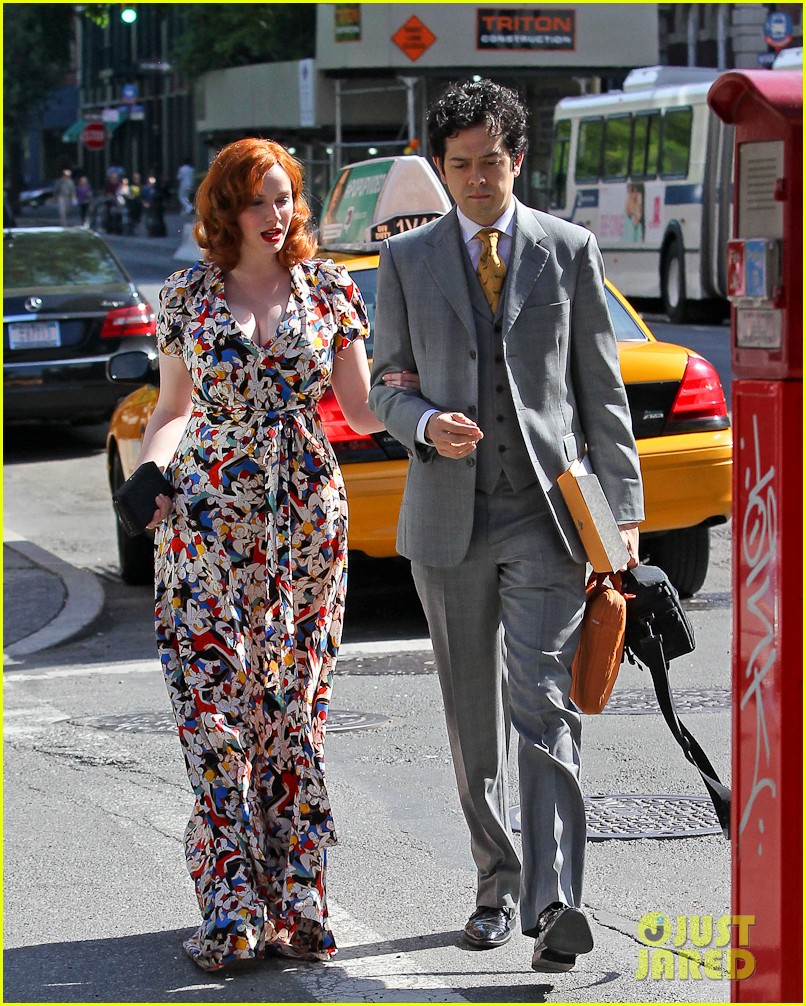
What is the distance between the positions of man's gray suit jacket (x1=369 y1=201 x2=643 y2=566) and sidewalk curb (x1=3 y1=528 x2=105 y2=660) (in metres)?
4.24

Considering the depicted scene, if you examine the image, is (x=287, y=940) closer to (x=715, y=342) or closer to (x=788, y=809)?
(x=788, y=809)

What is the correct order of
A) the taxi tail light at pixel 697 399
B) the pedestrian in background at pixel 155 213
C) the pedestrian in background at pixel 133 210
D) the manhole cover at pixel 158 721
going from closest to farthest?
the manhole cover at pixel 158 721, the taxi tail light at pixel 697 399, the pedestrian in background at pixel 155 213, the pedestrian in background at pixel 133 210

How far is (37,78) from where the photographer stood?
7431 centimetres

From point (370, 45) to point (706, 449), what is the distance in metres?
34.2

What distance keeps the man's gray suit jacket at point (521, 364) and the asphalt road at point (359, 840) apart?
99 centimetres

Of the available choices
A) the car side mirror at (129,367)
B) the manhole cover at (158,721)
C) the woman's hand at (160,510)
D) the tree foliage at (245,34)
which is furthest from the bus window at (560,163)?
the woman's hand at (160,510)

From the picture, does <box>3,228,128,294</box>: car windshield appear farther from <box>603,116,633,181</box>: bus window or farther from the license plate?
<box>603,116,633,181</box>: bus window

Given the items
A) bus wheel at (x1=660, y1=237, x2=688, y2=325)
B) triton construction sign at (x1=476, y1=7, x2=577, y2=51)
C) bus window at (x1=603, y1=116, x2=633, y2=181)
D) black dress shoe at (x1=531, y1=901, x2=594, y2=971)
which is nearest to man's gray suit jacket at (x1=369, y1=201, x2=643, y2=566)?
black dress shoe at (x1=531, y1=901, x2=594, y2=971)

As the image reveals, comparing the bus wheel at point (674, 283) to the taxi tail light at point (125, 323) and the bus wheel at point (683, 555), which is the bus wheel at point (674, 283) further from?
the bus wheel at point (683, 555)

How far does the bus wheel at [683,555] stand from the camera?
8336mm

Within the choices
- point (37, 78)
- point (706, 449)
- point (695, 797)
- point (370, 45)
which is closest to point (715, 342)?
point (706, 449)

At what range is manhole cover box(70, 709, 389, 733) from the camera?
21.4 ft

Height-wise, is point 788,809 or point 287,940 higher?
point 788,809

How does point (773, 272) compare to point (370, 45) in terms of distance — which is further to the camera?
point (370, 45)
